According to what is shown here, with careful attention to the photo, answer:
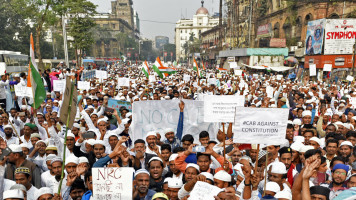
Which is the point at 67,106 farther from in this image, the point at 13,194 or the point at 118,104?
the point at 118,104

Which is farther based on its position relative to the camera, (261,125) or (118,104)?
(118,104)

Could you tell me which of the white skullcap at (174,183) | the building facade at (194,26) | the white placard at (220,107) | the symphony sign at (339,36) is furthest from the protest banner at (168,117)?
the building facade at (194,26)

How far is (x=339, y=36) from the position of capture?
24.3m

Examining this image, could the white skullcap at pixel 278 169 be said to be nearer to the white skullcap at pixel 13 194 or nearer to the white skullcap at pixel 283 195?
the white skullcap at pixel 283 195

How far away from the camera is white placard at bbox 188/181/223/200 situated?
9.35 feet

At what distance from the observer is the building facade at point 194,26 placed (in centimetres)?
11712

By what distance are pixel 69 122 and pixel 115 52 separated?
86.1m

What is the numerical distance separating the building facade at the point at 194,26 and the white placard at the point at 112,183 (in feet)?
372

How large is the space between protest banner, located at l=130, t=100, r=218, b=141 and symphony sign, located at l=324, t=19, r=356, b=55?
2215 centimetres

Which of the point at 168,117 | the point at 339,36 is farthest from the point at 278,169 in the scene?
the point at 339,36

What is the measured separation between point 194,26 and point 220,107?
119 metres

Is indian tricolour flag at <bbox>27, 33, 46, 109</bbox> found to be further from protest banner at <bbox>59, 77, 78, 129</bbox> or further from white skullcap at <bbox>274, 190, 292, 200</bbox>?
white skullcap at <bbox>274, 190, 292, 200</bbox>

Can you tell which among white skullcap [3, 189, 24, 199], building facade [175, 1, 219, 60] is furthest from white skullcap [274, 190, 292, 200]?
building facade [175, 1, 219, 60]

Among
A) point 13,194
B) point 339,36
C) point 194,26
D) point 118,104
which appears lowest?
point 13,194
